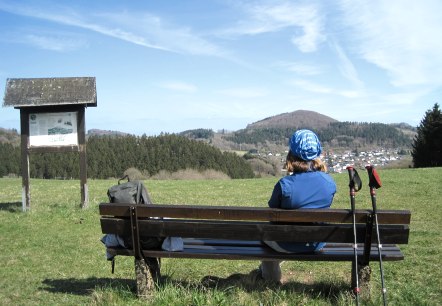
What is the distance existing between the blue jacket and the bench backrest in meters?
0.16

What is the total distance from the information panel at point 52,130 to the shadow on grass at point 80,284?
20.5ft

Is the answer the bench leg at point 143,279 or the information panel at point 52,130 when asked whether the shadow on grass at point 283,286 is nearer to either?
the bench leg at point 143,279

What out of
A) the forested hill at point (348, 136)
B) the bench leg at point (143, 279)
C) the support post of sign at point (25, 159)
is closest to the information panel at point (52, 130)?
the support post of sign at point (25, 159)

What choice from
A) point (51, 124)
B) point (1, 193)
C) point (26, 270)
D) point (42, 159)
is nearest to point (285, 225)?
point (26, 270)

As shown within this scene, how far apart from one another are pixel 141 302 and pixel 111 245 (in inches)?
27.2

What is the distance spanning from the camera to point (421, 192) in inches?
518

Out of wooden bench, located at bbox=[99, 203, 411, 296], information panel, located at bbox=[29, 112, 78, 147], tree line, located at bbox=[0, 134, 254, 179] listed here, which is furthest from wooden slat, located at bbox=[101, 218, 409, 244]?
tree line, located at bbox=[0, 134, 254, 179]

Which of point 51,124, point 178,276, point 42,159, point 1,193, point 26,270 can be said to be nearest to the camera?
point 178,276

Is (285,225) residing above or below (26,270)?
above

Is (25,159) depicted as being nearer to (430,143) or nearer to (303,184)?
(303,184)

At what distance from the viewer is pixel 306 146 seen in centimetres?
452

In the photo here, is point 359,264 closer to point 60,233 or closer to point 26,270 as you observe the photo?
point 26,270

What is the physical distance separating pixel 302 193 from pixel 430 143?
42757 millimetres

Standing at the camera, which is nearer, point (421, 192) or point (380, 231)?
point (380, 231)
